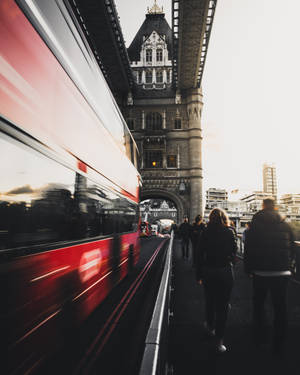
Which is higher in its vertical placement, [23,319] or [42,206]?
[42,206]

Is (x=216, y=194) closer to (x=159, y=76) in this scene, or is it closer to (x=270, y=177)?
(x=270, y=177)

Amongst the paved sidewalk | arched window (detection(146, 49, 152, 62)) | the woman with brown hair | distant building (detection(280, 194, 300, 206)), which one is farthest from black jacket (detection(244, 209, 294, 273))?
distant building (detection(280, 194, 300, 206))

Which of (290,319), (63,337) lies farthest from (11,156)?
(290,319)

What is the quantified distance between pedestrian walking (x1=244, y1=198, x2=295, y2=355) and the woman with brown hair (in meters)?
0.27

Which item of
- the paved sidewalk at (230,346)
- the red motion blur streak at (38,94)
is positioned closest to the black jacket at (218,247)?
the paved sidewalk at (230,346)

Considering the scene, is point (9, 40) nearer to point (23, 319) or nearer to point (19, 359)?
point (23, 319)

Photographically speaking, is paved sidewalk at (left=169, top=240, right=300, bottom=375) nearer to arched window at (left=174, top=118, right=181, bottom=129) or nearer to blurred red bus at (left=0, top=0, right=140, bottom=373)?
blurred red bus at (left=0, top=0, right=140, bottom=373)

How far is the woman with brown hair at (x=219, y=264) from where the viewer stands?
3.27m

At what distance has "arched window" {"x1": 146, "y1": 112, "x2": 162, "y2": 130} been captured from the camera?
2992 cm

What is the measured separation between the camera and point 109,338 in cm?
382

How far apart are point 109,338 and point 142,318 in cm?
93

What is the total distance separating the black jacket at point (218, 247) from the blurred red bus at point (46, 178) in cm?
160

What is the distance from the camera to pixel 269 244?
3.33m

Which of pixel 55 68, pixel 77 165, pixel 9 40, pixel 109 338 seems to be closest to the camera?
pixel 9 40
